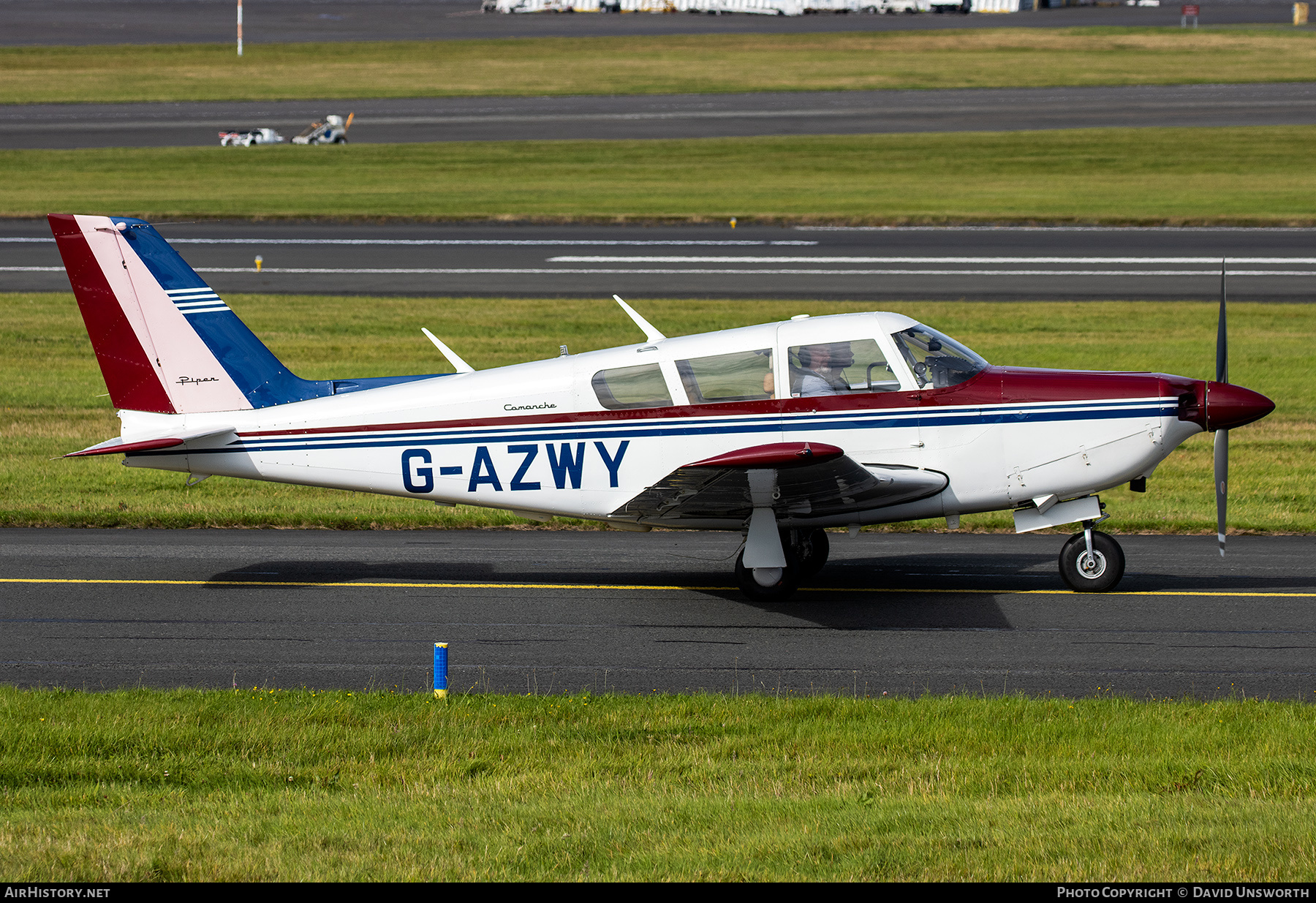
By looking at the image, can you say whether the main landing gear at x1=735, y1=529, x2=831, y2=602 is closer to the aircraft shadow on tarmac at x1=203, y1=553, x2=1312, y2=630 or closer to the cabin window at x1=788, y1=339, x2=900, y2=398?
the aircraft shadow on tarmac at x1=203, y1=553, x2=1312, y2=630

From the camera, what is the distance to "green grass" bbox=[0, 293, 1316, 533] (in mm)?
15719

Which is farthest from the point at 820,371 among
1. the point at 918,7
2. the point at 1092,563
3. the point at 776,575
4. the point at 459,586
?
the point at 918,7

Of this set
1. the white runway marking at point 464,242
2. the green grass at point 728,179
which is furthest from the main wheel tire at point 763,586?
the green grass at point 728,179

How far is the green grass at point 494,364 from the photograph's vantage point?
1572 cm

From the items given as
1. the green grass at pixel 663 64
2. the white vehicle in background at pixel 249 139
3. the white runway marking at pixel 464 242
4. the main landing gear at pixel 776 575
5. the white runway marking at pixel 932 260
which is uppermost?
the green grass at pixel 663 64

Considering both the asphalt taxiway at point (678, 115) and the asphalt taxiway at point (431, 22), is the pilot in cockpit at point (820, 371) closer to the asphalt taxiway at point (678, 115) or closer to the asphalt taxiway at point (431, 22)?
the asphalt taxiway at point (678, 115)

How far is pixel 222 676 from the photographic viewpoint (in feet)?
34.2

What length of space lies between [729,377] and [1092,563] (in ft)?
12.2

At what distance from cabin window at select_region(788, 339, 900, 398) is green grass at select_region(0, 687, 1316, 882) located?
3.50m

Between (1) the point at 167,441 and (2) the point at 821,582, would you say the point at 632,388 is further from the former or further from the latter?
(1) the point at 167,441

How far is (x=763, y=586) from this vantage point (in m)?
12.4

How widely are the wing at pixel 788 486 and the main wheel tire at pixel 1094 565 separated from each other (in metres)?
1.52

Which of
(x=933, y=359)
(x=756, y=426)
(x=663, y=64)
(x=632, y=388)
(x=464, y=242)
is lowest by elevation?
(x=756, y=426)

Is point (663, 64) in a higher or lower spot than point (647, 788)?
higher
